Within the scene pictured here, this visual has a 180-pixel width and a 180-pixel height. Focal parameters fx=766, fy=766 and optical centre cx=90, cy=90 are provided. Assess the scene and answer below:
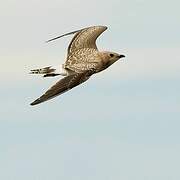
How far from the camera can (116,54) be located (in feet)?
113

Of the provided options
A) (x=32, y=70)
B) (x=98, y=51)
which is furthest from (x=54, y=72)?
(x=98, y=51)

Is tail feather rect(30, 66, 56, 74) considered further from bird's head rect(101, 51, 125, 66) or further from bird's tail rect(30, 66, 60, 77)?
bird's head rect(101, 51, 125, 66)

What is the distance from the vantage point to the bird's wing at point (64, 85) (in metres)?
25.5

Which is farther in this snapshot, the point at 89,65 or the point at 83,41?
the point at 83,41

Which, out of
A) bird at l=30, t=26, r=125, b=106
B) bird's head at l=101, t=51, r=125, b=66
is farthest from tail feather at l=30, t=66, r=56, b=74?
bird's head at l=101, t=51, r=125, b=66

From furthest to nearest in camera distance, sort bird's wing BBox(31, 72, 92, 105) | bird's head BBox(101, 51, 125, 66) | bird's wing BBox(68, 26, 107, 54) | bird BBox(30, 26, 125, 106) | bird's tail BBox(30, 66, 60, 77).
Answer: bird's wing BBox(68, 26, 107, 54) < bird's head BBox(101, 51, 125, 66) < bird's tail BBox(30, 66, 60, 77) < bird BBox(30, 26, 125, 106) < bird's wing BBox(31, 72, 92, 105)

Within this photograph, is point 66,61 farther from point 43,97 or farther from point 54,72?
point 43,97

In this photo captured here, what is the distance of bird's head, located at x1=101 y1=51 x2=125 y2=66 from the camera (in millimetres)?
33594

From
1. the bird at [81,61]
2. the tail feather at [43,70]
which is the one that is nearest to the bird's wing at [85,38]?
the bird at [81,61]

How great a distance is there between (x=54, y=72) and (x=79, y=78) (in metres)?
2.38

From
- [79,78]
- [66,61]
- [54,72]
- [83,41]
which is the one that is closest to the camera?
[79,78]

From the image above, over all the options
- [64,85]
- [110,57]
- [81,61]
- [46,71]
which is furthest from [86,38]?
[64,85]

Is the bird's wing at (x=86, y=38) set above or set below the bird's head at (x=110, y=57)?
above

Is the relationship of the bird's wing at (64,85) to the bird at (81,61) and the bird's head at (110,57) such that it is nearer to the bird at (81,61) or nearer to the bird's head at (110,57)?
the bird at (81,61)
